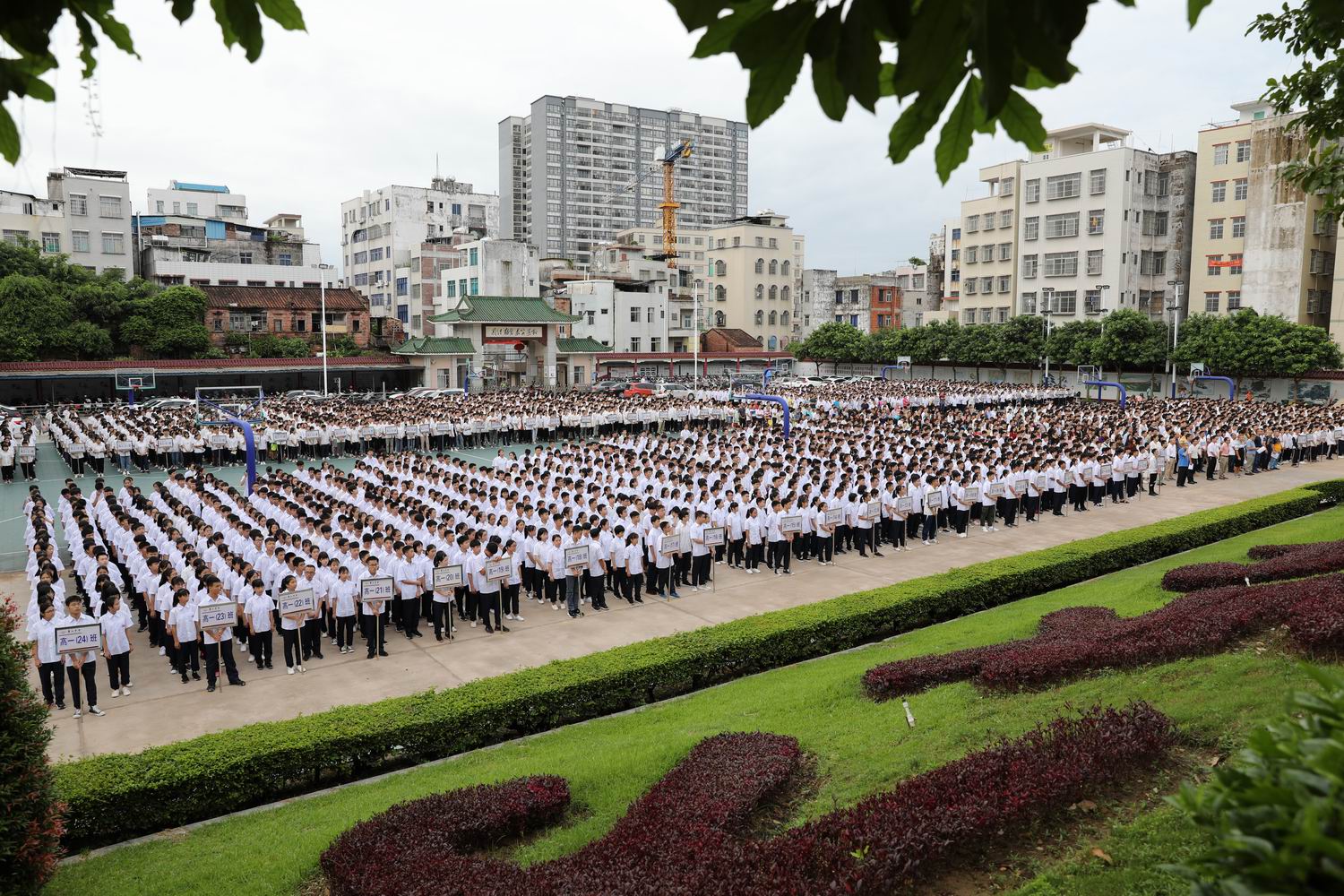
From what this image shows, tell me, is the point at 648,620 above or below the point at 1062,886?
below

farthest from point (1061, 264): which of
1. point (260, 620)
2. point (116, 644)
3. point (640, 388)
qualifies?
point (116, 644)

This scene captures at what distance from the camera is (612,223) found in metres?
109

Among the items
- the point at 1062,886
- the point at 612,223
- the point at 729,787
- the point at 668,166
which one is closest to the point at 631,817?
the point at 729,787

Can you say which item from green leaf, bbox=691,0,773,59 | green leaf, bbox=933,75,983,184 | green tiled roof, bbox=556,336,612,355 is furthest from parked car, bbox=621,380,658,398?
green leaf, bbox=691,0,773,59

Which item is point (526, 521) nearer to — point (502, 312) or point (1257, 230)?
point (502, 312)

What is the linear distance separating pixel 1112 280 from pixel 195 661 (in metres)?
55.5

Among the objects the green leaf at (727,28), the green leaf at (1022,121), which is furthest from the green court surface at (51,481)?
the green leaf at (1022,121)

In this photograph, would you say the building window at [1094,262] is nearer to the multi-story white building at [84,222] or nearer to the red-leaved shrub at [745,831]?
the red-leaved shrub at [745,831]

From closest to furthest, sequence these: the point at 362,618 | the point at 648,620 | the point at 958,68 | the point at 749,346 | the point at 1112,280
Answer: the point at 958,68 < the point at 362,618 < the point at 648,620 < the point at 1112,280 < the point at 749,346

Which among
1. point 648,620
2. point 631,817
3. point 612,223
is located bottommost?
point 648,620

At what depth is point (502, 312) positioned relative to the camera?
50.1 m

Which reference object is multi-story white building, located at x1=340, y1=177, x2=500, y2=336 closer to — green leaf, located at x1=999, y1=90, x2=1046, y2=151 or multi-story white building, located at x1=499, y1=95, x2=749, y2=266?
multi-story white building, located at x1=499, y1=95, x2=749, y2=266

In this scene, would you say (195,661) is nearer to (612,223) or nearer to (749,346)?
(749,346)

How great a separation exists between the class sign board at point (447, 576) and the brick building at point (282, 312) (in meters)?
48.4
